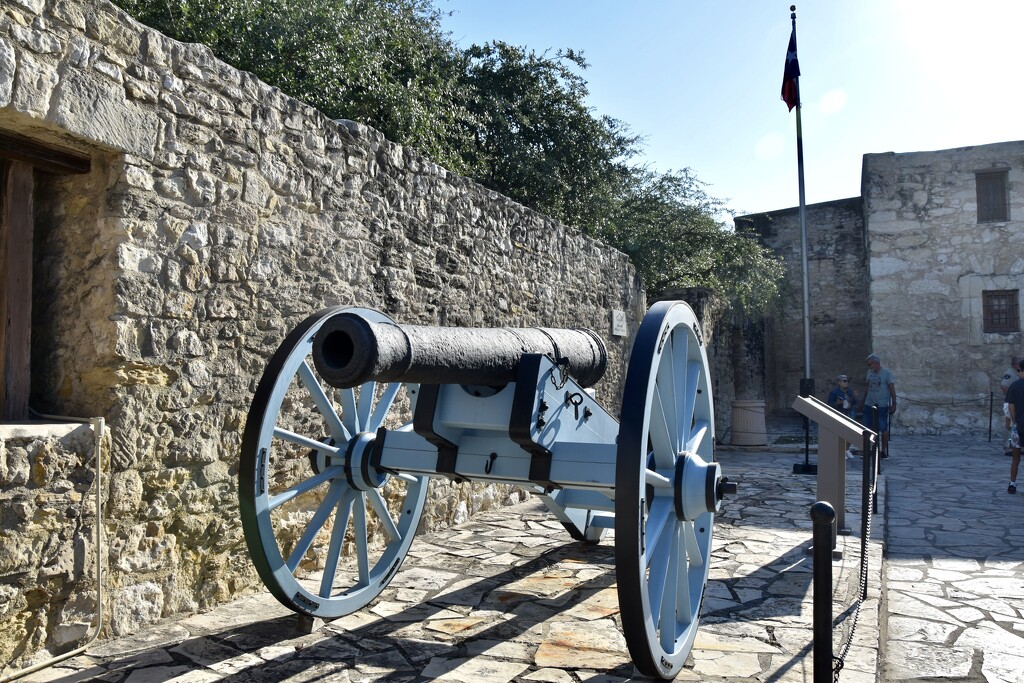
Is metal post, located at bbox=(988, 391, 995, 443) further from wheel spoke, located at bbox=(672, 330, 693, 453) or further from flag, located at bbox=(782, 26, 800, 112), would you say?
wheel spoke, located at bbox=(672, 330, 693, 453)

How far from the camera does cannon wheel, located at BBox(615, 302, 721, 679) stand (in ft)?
8.87

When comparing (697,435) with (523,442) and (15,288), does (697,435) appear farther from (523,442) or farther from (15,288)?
(15,288)

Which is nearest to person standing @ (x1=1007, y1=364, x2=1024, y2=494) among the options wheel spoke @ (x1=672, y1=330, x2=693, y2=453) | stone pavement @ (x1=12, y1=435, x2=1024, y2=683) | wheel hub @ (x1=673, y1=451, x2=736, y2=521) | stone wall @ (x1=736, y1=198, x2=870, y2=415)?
stone pavement @ (x1=12, y1=435, x2=1024, y2=683)

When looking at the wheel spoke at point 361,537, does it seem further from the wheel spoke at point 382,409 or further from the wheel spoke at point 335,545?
the wheel spoke at point 382,409

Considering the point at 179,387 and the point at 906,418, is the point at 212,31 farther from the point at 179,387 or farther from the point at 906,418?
the point at 906,418

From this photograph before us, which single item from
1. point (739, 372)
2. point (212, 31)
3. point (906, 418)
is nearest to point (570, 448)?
point (212, 31)

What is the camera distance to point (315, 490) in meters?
→ 4.84

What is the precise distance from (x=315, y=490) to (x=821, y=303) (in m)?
16.5

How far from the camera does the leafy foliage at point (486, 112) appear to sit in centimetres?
767

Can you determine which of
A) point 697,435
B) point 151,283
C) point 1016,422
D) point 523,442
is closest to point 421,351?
point 523,442

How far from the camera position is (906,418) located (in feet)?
52.1

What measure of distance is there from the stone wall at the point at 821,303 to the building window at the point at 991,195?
107 inches

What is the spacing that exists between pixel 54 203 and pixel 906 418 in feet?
51.5

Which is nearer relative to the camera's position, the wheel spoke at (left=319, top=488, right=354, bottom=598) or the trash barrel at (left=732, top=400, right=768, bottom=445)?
the wheel spoke at (left=319, top=488, right=354, bottom=598)
